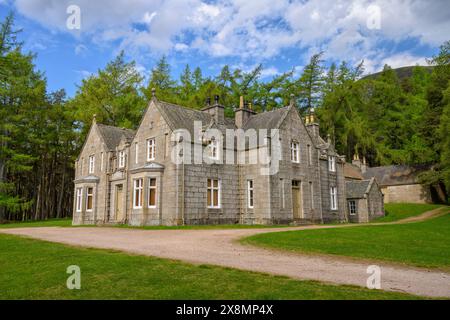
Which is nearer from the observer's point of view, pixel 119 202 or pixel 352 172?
pixel 119 202

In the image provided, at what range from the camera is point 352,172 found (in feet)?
154

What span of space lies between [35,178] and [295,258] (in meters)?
48.7

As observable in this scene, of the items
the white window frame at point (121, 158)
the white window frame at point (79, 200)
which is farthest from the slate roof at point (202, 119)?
the white window frame at point (79, 200)

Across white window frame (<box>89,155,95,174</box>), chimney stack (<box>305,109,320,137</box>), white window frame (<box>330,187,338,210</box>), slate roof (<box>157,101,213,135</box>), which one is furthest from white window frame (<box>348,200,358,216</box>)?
white window frame (<box>89,155,95,174</box>)

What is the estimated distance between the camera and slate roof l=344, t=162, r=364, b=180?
45.4 metres

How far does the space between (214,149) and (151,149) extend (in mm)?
4771

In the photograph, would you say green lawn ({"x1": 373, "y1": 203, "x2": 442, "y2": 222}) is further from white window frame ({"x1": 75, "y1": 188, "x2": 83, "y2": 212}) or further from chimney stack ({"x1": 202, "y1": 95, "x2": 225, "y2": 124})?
white window frame ({"x1": 75, "y1": 188, "x2": 83, "y2": 212})

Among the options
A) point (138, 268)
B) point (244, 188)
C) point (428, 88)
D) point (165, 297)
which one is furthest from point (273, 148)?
point (428, 88)

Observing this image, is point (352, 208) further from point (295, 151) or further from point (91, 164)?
point (91, 164)

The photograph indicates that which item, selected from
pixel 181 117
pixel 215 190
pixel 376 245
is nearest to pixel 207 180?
pixel 215 190

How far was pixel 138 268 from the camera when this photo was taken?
8.43 m
